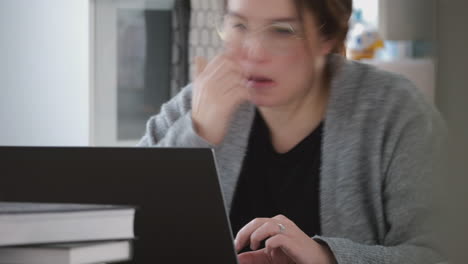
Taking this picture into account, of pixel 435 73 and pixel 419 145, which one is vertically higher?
pixel 435 73

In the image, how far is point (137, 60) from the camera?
3156 mm

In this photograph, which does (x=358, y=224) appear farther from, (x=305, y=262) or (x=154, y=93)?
(x=154, y=93)

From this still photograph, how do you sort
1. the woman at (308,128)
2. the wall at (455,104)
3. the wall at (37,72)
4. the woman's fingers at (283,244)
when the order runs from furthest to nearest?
the wall at (37,72)
the woman at (308,128)
the woman's fingers at (283,244)
the wall at (455,104)

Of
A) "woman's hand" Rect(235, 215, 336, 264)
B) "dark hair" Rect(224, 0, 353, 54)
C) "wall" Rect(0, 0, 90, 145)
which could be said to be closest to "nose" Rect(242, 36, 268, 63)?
"dark hair" Rect(224, 0, 353, 54)

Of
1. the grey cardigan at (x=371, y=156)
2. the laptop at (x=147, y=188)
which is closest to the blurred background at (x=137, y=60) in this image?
the grey cardigan at (x=371, y=156)

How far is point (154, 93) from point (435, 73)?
306 cm

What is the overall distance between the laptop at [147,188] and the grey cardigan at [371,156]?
474mm

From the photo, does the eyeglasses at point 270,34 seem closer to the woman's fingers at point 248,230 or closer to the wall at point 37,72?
the woman's fingers at point 248,230

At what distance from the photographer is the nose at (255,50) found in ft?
4.03

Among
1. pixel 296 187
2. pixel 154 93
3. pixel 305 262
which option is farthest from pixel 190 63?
pixel 305 262

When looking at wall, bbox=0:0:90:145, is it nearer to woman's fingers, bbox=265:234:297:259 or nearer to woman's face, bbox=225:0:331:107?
woman's face, bbox=225:0:331:107

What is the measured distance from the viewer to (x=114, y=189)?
654 mm

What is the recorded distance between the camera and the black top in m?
1.24

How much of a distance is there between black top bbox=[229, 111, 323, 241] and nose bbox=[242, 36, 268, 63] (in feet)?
0.57
